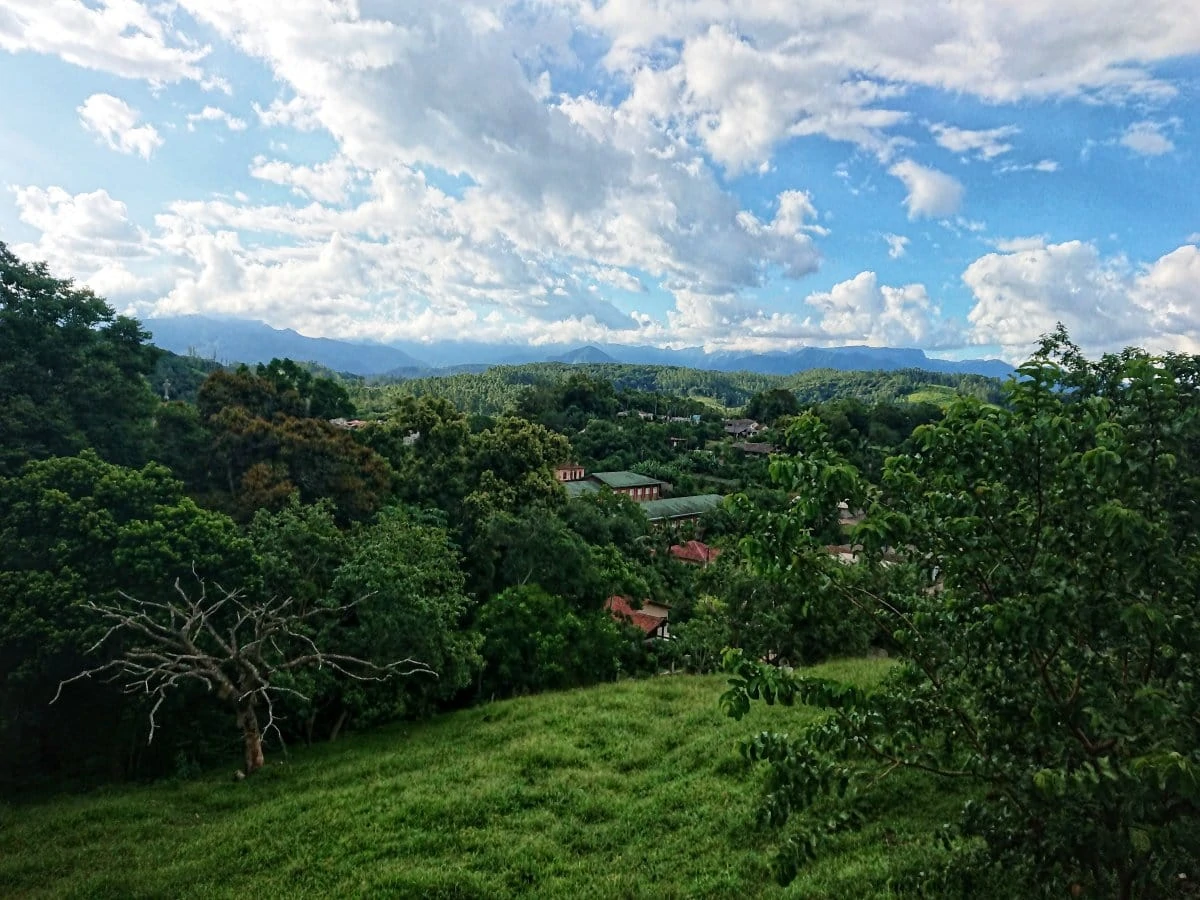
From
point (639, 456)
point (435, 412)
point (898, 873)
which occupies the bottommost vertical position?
point (639, 456)

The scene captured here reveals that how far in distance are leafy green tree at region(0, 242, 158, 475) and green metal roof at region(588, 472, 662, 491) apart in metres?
40.7

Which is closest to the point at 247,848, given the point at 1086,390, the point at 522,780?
the point at 522,780

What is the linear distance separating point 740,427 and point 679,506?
38.5m

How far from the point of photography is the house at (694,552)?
4242 cm

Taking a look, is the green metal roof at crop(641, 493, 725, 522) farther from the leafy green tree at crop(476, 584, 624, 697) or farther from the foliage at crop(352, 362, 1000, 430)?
the leafy green tree at crop(476, 584, 624, 697)

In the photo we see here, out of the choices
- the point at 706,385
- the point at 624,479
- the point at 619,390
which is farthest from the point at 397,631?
the point at 706,385

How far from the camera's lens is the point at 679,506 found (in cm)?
5625

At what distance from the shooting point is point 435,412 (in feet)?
111

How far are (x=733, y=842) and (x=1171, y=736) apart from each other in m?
6.47

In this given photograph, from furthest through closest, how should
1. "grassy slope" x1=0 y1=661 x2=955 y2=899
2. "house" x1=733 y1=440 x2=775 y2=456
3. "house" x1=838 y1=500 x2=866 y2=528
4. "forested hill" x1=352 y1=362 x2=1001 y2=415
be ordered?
"forested hill" x1=352 y1=362 x2=1001 y2=415 < "house" x1=733 y1=440 x2=775 y2=456 < "grassy slope" x1=0 y1=661 x2=955 y2=899 < "house" x1=838 y1=500 x2=866 y2=528

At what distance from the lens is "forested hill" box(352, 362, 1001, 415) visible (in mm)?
119875

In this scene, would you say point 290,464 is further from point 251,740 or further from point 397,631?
point 251,740

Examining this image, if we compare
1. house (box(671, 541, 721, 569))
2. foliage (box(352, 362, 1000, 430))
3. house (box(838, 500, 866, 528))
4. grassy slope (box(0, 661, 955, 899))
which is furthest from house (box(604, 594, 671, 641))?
house (box(838, 500, 866, 528))

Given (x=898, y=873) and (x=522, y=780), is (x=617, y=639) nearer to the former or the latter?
(x=522, y=780)
